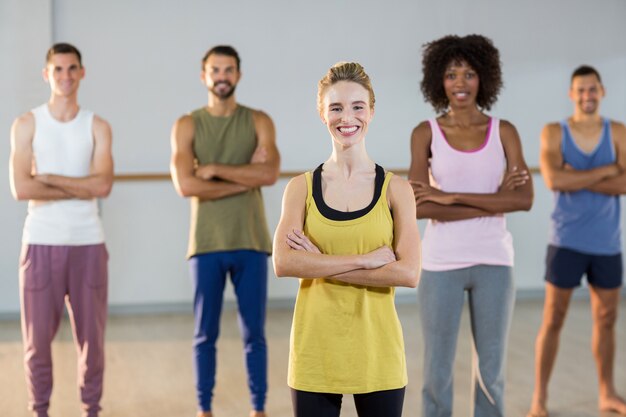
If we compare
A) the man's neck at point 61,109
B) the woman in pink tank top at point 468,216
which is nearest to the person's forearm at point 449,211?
the woman in pink tank top at point 468,216

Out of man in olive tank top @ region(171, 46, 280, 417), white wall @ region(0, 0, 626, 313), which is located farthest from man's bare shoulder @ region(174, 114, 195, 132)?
white wall @ region(0, 0, 626, 313)

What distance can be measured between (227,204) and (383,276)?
192 centimetres

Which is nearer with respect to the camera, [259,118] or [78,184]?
[78,184]

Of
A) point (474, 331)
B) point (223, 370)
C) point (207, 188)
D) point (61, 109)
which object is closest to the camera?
point (474, 331)

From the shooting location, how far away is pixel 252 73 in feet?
23.5

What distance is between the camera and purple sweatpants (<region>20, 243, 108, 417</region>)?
371 centimetres

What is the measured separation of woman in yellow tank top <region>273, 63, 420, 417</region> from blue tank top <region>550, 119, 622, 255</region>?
2098 mm

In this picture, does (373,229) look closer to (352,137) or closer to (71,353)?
(352,137)

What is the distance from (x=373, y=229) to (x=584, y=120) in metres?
2.29

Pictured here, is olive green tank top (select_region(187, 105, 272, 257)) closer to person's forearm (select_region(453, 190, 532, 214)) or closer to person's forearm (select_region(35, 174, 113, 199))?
person's forearm (select_region(35, 174, 113, 199))

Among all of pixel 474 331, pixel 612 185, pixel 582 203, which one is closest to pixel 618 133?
pixel 612 185

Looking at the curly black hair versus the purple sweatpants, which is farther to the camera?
the purple sweatpants

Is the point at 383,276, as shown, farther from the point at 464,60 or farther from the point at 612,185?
the point at 612,185

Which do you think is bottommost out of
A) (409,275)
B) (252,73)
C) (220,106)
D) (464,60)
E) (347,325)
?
(347,325)
